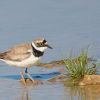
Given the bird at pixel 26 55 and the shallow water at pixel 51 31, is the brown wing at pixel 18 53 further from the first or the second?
the shallow water at pixel 51 31

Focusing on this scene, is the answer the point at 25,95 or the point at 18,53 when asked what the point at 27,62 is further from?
the point at 25,95

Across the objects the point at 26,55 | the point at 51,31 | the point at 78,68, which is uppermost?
the point at 51,31

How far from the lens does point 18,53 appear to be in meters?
12.5

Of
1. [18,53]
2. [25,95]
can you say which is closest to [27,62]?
[18,53]

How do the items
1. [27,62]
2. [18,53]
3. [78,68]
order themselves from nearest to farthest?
[78,68] → [27,62] → [18,53]

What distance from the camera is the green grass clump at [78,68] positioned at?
11.6m

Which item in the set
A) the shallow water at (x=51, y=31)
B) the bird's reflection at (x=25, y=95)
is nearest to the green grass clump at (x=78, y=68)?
the shallow water at (x=51, y=31)

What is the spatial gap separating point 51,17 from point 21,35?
1428 mm

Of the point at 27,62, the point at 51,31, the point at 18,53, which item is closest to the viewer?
the point at 27,62

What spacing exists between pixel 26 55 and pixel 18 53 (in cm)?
19

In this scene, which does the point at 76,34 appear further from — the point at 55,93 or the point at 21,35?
the point at 55,93

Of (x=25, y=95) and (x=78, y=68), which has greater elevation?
(x=78, y=68)

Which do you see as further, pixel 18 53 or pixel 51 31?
pixel 51 31

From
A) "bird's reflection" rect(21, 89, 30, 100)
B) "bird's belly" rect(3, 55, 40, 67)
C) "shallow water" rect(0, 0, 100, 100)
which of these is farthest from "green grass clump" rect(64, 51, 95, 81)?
"bird's reflection" rect(21, 89, 30, 100)
